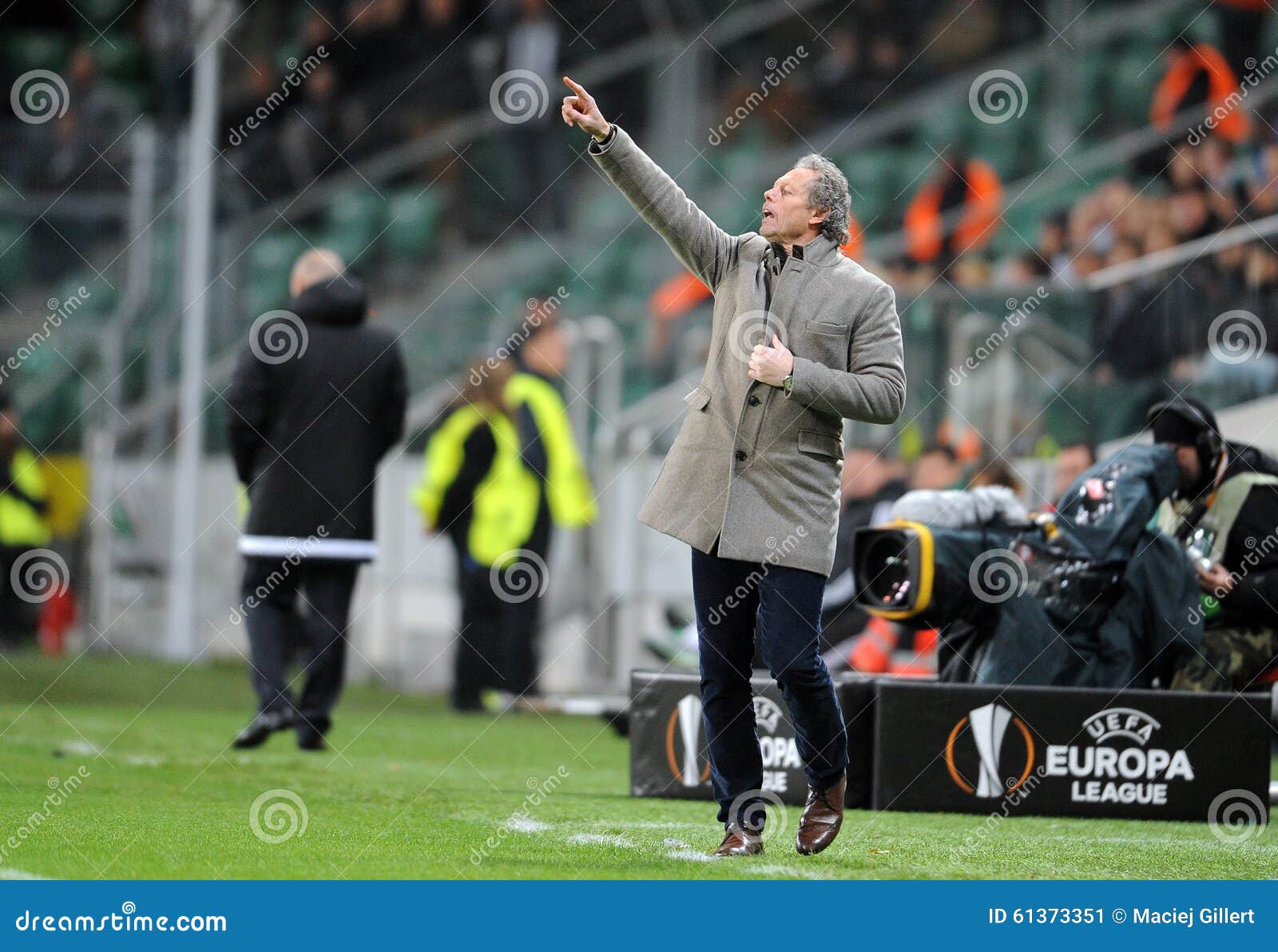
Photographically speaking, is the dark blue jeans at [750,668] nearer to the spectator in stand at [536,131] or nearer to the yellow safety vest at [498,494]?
the yellow safety vest at [498,494]

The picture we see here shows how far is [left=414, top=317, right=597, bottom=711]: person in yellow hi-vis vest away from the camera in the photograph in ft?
37.4

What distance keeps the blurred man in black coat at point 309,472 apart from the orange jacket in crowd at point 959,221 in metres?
5.59

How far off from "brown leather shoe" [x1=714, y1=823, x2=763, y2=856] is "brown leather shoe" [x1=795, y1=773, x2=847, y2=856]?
12cm

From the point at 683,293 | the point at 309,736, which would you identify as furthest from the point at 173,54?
the point at 309,736

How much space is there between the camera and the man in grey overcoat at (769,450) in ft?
17.2

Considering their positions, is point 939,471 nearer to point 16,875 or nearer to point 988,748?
point 988,748

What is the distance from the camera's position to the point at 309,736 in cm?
831

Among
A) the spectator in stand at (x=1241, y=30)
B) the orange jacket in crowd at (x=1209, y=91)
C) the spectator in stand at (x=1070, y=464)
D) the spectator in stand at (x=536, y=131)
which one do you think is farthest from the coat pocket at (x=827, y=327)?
the spectator in stand at (x=536, y=131)

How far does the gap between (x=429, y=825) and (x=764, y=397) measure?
1693 mm

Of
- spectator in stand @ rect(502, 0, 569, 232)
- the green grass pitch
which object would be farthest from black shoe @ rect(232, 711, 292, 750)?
spectator in stand @ rect(502, 0, 569, 232)

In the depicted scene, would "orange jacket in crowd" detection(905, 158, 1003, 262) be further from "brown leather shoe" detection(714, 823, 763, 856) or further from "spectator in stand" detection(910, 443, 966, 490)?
"brown leather shoe" detection(714, 823, 763, 856)
